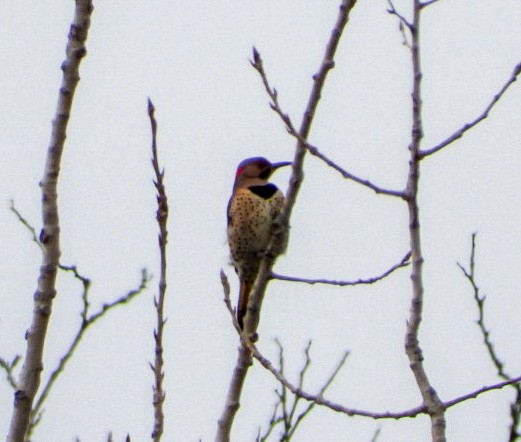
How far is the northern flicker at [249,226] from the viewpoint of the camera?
607 cm

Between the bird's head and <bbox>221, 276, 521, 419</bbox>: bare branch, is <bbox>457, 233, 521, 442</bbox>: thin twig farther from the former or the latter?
the bird's head

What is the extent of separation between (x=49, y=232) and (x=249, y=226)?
3.52 m

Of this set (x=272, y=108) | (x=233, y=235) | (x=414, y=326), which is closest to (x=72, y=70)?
(x=272, y=108)

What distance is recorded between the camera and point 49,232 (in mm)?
2629

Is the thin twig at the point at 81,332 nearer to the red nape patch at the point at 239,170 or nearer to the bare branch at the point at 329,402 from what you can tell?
the bare branch at the point at 329,402

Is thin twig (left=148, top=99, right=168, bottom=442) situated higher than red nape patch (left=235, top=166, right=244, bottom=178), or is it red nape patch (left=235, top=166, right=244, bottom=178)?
red nape patch (left=235, top=166, right=244, bottom=178)

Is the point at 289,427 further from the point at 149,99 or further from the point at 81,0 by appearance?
the point at 81,0

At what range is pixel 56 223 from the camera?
2641mm

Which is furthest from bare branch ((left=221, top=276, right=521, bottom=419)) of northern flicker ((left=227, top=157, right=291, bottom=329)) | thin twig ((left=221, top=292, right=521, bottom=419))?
northern flicker ((left=227, top=157, right=291, bottom=329))

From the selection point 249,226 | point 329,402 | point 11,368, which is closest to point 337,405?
point 329,402

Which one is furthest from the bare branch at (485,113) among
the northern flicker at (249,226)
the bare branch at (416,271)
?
Answer: the northern flicker at (249,226)

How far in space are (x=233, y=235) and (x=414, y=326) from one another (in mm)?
3900

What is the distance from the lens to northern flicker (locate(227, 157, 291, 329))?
239 inches

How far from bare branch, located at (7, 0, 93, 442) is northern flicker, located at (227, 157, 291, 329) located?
3.33 metres
